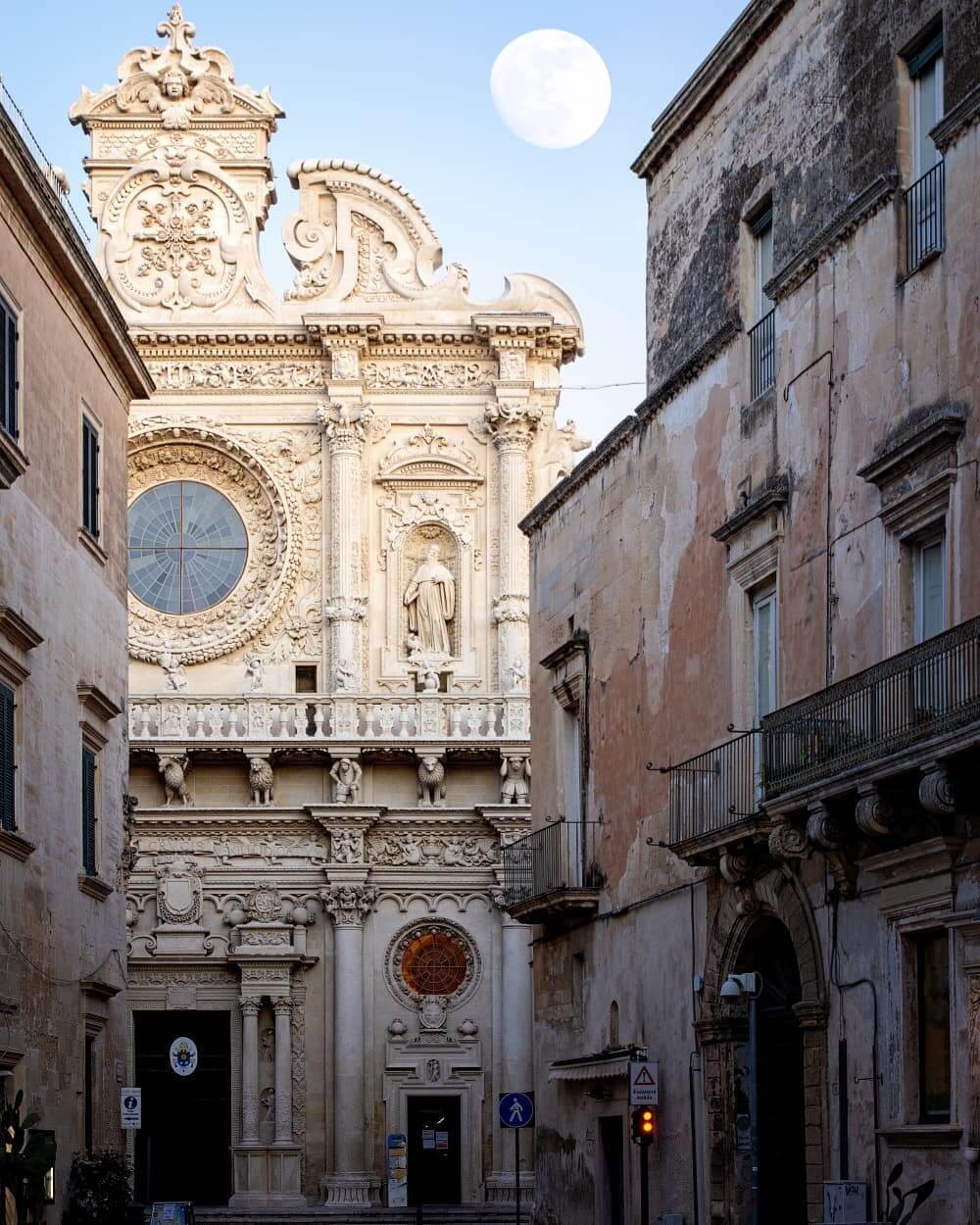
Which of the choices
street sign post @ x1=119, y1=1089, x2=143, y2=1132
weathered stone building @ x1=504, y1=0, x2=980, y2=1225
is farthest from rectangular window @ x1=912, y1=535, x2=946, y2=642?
street sign post @ x1=119, y1=1089, x2=143, y2=1132

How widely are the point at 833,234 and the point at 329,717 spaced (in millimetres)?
23685

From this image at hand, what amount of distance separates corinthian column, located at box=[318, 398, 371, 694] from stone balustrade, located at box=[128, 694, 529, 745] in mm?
762

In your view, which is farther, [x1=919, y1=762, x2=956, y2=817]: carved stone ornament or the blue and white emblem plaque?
the blue and white emblem plaque

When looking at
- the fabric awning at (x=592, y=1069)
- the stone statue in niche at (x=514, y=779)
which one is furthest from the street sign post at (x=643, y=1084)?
the stone statue in niche at (x=514, y=779)

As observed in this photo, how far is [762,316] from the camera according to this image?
23.0 m

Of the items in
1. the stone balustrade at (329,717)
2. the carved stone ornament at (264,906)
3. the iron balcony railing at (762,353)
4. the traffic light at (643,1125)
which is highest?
the iron balcony railing at (762,353)

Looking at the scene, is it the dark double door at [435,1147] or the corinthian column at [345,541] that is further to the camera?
the corinthian column at [345,541]

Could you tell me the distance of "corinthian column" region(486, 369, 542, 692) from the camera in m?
44.0

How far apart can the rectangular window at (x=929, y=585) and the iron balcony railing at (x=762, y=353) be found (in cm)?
382

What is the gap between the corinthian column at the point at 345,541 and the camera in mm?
43938

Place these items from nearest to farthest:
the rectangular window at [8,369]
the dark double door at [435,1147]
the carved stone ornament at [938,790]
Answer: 1. the carved stone ornament at [938,790]
2. the rectangular window at [8,369]
3. the dark double door at [435,1147]

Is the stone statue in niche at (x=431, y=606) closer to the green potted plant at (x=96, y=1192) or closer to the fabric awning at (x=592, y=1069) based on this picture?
the fabric awning at (x=592, y=1069)

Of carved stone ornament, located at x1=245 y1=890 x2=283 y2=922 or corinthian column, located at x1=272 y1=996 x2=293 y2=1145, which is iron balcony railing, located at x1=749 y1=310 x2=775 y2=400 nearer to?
carved stone ornament, located at x1=245 y1=890 x2=283 y2=922

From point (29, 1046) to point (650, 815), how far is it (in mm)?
6805
